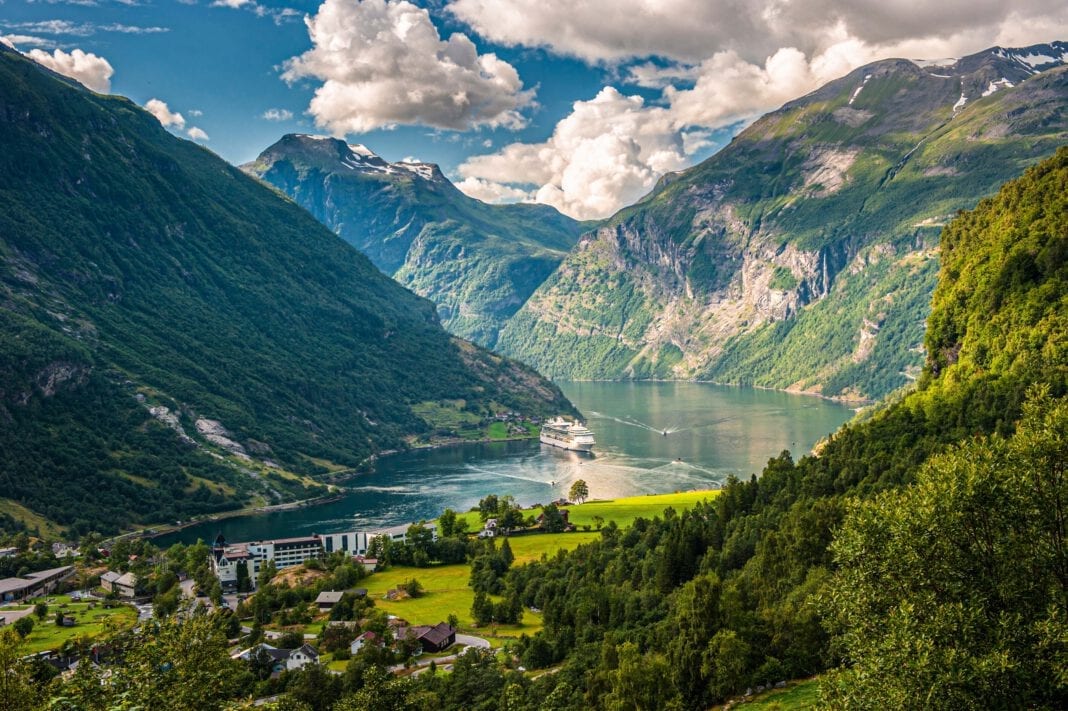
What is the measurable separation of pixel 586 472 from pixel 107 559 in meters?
90.0

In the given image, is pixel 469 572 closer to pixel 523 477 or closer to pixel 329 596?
pixel 329 596

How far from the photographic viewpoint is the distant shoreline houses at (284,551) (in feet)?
Result: 301

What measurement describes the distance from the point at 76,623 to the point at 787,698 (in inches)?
2663

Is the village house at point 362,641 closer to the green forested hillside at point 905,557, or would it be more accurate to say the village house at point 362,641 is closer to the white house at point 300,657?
the white house at point 300,657

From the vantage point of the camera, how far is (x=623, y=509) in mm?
110875

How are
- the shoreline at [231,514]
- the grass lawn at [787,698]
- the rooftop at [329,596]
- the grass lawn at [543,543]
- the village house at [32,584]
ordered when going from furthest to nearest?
1. the shoreline at [231,514]
2. the grass lawn at [543,543]
3. the village house at [32,584]
4. the rooftop at [329,596]
5. the grass lawn at [787,698]

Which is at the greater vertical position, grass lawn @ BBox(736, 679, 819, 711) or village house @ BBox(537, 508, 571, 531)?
grass lawn @ BBox(736, 679, 819, 711)

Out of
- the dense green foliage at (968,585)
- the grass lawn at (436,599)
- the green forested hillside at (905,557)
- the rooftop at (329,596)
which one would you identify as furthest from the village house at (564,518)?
A: the dense green foliage at (968,585)

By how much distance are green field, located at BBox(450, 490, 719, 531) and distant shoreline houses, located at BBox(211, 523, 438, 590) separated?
46.9 ft

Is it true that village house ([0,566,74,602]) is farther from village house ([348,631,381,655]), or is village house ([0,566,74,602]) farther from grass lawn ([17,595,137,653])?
village house ([348,631,381,655])

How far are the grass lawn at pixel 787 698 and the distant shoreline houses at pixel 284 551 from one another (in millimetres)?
69158

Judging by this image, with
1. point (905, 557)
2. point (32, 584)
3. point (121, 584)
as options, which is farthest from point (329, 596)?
point (905, 557)

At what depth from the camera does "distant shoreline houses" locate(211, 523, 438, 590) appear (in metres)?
91.8

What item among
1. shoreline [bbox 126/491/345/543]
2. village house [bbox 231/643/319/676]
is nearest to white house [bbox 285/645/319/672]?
village house [bbox 231/643/319/676]
